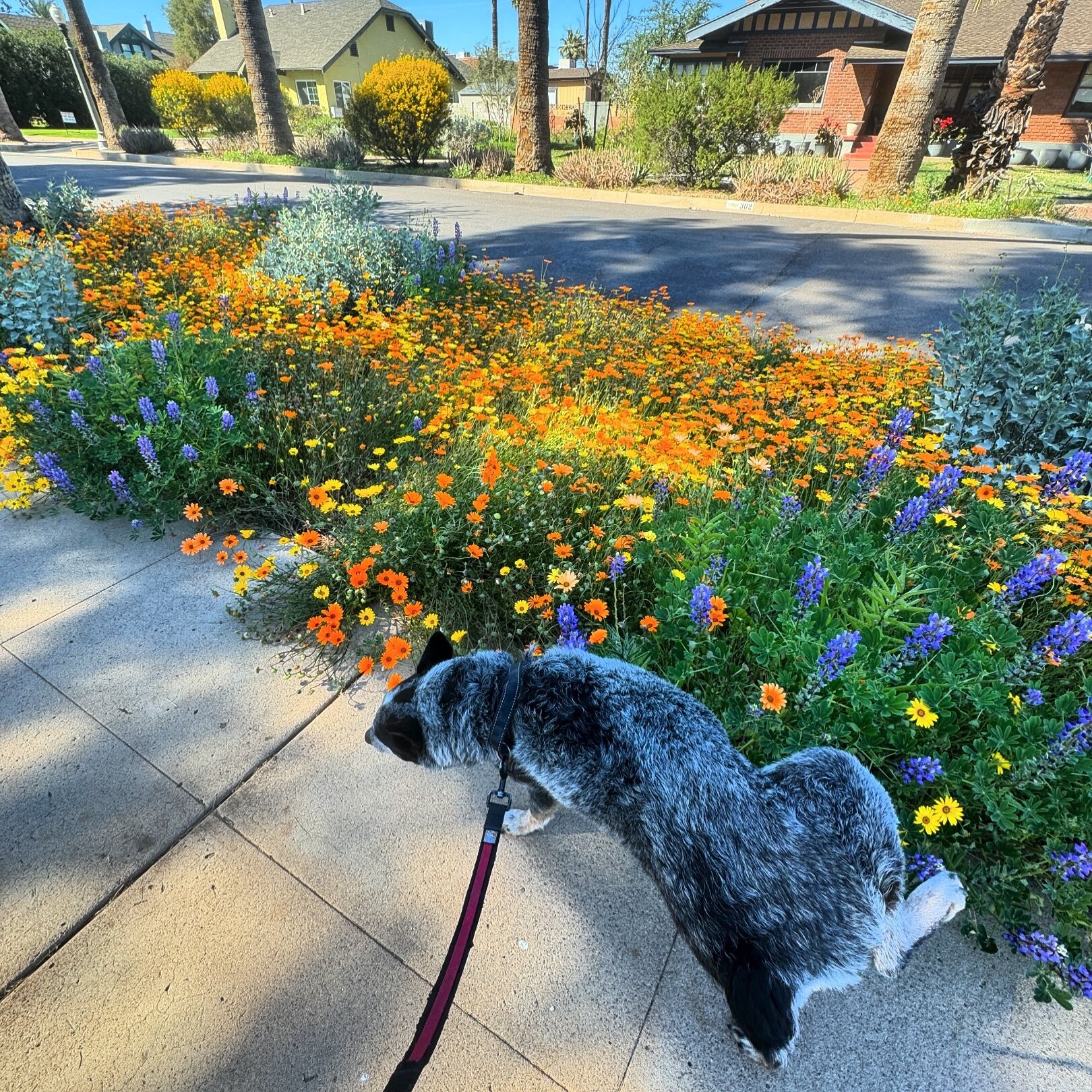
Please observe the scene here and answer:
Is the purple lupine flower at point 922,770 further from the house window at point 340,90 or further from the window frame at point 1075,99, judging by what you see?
the house window at point 340,90

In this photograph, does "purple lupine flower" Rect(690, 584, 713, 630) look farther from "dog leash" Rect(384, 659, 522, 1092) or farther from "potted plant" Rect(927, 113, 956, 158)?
"potted plant" Rect(927, 113, 956, 158)

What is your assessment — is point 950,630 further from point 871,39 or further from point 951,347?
point 871,39

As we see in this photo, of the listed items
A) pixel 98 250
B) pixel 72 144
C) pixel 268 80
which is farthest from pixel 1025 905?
pixel 72 144

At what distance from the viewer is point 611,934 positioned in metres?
2.11

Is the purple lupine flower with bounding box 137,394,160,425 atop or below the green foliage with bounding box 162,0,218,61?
below

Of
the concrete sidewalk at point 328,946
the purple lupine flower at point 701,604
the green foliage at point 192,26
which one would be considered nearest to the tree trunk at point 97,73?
the concrete sidewalk at point 328,946

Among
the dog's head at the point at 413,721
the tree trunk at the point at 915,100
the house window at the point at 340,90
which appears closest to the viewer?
the dog's head at the point at 413,721

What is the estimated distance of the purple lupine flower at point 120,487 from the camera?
11.3 ft

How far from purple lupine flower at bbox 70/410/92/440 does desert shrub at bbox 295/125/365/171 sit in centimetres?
2263

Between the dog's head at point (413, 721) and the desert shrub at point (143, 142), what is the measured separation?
37578mm

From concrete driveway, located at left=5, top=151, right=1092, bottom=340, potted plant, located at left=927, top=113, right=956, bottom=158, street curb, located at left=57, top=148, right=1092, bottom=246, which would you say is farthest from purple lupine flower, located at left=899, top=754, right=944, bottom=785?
potted plant, located at left=927, top=113, right=956, bottom=158

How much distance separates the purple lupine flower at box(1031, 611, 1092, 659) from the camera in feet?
7.31

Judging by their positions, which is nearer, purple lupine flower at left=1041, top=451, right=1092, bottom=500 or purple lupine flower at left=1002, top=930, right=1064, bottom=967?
purple lupine flower at left=1002, top=930, right=1064, bottom=967

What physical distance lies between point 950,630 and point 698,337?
432cm
